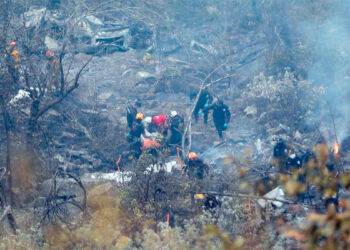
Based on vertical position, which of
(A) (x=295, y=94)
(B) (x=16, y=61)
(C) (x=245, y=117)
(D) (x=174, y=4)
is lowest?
(C) (x=245, y=117)

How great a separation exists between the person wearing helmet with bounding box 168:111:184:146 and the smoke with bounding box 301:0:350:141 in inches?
144

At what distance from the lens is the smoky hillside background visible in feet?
13.8

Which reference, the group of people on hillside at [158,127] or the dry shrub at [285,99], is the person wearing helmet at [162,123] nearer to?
the group of people on hillside at [158,127]

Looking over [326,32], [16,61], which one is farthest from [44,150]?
[326,32]

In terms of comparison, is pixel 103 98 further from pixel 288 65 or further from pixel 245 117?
pixel 288 65

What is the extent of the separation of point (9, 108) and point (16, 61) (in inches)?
47.0

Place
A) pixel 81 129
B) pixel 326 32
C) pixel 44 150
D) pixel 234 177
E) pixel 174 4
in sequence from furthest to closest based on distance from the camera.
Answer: pixel 174 4 → pixel 326 32 → pixel 81 129 → pixel 44 150 → pixel 234 177

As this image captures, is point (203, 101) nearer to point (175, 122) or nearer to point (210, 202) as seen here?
point (175, 122)

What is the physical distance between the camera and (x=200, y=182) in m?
5.81

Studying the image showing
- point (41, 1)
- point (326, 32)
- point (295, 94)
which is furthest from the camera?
point (41, 1)

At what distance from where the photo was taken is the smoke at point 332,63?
904 centimetres

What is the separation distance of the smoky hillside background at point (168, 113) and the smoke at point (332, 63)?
51 millimetres

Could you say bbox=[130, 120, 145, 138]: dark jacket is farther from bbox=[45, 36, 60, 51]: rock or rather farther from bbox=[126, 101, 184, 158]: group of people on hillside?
bbox=[45, 36, 60, 51]: rock

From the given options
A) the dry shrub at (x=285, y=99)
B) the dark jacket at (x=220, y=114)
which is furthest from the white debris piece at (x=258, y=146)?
the dry shrub at (x=285, y=99)
